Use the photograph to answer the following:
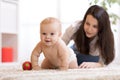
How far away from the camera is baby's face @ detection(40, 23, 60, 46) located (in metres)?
1.33

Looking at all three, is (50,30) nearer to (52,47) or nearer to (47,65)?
(52,47)

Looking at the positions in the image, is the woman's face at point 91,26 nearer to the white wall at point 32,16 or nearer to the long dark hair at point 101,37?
the long dark hair at point 101,37

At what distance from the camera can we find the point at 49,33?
1346mm

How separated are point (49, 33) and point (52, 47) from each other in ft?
0.37

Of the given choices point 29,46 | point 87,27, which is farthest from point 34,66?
point 29,46

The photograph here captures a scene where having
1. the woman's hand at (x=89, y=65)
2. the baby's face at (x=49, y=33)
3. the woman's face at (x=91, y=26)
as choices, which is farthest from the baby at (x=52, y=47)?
the woman's face at (x=91, y=26)

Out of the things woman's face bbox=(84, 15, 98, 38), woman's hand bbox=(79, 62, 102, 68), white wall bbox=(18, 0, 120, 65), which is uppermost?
white wall bbox=(18, 0, 120, 65)

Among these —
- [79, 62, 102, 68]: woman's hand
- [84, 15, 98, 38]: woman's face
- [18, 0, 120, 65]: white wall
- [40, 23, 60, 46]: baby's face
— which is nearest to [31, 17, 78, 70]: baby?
[40, 23, 60, 46]: baby's face

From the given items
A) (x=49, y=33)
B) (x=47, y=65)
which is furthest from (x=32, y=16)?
(x=49, y=33)

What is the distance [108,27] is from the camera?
1.86 metres

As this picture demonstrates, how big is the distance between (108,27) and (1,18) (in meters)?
1.52

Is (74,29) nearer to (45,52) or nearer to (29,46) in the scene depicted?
(45,52)

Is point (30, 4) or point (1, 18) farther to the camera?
point (30, 4)

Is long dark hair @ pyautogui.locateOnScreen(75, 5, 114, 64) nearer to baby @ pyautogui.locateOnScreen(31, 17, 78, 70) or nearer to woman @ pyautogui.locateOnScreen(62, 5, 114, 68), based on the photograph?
woman @ pyautogui.locateOnScreen(62, 5, 114, 68)
